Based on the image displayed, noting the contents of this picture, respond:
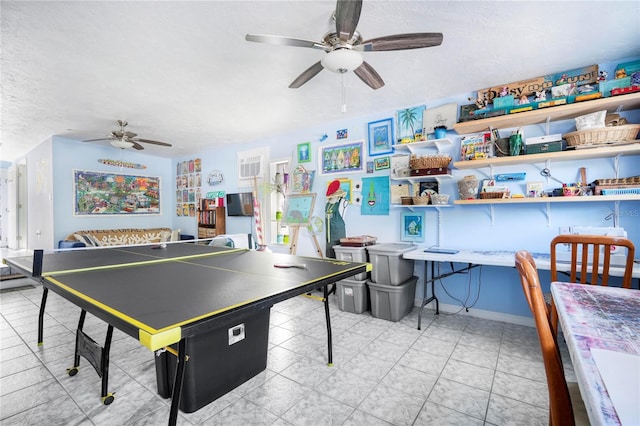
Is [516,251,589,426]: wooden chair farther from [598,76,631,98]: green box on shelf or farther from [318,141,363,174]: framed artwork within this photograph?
[318,141,363,174]: framed artwork

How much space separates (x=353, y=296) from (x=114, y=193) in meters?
5.90

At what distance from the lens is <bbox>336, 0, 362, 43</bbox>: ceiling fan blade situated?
1.71 meters

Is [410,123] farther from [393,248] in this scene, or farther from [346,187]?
[393,248]

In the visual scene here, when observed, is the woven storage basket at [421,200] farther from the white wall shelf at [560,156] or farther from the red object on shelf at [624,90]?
the red object on shelf at [624,90]

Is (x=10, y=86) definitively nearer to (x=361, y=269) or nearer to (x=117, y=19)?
(x=117, y=19)

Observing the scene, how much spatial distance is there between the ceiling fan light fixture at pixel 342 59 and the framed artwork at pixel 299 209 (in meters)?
2.79

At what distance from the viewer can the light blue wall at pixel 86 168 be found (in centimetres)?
568

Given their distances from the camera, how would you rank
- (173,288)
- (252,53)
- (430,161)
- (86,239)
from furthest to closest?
(86,239) → (430,161) → (252,53) → (173,288)

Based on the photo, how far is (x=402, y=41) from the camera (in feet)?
6.75

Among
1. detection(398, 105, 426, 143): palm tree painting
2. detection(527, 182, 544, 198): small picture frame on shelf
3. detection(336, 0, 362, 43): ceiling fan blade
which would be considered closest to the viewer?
detection(336, 0, 362, 43): ceiling fan blade

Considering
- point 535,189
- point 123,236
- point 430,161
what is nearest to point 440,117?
point 430,161

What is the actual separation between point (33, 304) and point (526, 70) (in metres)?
6.67

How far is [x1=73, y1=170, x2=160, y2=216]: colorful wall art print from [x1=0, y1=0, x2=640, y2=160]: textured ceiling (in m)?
1.97

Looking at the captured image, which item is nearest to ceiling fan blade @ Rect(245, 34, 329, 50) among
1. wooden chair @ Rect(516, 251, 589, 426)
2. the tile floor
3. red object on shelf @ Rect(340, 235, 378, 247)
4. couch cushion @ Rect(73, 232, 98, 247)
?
wooden chair @ Rect(516, 251, 589, 426)
